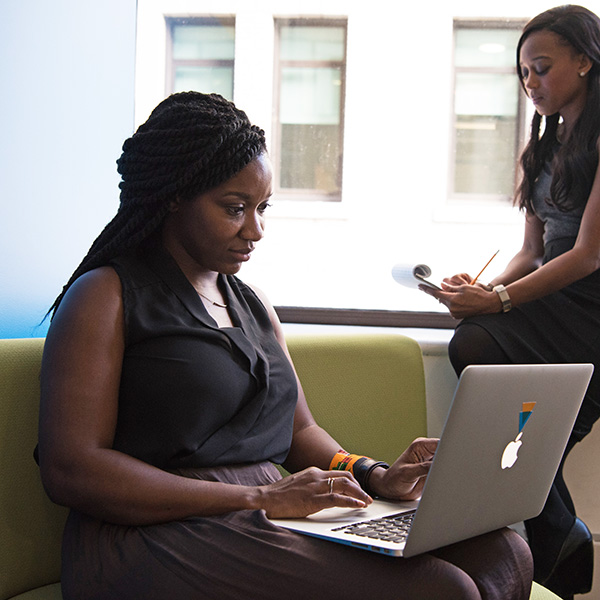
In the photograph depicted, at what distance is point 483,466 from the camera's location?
43.3 inches

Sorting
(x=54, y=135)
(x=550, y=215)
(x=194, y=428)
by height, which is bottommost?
(x=194, y=428)

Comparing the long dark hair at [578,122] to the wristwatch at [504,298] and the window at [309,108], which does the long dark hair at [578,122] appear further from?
the window at [309,108]

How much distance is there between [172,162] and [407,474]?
72cm

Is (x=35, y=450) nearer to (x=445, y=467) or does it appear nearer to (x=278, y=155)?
(x=445, y=467)

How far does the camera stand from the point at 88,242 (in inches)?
82.1

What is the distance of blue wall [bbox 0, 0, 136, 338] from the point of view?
168 centimetres

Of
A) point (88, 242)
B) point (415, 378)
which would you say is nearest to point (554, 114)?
point (415, 378)

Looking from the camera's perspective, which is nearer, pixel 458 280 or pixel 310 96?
pixel 458 280

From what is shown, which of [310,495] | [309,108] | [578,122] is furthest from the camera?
[309,108]

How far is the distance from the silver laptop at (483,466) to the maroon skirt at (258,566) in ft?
0.11

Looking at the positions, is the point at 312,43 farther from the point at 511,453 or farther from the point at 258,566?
the point at 258,566

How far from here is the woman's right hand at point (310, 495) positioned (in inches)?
47.1

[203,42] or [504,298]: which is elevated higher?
[203,42]

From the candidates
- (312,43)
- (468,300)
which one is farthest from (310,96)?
(468,300)
